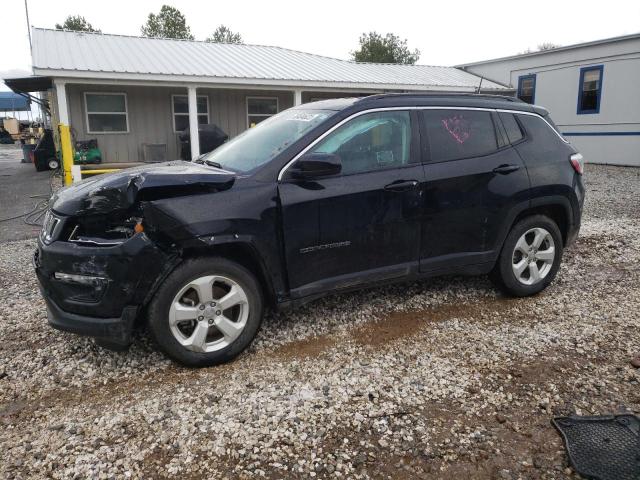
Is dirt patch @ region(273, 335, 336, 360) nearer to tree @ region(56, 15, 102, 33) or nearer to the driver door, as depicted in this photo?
the driver door

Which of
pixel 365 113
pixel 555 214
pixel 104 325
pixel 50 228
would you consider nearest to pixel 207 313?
pixel 104 325

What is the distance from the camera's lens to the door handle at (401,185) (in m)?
3.75

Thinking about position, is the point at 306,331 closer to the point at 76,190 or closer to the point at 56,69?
the point at 76,190

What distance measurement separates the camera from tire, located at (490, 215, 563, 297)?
4.45 metres

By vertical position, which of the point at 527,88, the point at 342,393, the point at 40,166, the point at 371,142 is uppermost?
the point at 527,88

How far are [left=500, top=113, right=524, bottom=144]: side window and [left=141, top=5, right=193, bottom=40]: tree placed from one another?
5328 centimetres

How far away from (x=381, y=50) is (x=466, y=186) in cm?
4334

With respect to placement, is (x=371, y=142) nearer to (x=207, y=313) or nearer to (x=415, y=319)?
(x=415, y=319)

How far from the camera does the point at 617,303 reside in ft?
14.8

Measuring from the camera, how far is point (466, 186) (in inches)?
161

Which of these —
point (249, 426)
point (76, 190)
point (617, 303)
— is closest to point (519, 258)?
point (617, 303)

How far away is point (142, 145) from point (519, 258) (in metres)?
13.4

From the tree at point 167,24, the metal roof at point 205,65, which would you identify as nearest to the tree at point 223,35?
the tree at point 167,24

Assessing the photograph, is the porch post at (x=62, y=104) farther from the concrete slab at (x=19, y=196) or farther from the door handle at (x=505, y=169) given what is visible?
the door handle at (x=505, y=169)
